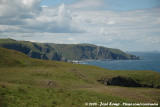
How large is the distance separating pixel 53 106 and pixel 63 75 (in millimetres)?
26428

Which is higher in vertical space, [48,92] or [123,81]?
[48,92]

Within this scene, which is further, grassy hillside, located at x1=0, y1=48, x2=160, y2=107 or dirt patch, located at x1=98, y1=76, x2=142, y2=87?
dirt patch, located at x1=98, y1=76, x2=142, y2=87

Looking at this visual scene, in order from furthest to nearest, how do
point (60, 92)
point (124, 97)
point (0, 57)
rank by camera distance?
point (0, 57)
point (124, 97)
point (60, 92)

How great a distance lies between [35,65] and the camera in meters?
57.8

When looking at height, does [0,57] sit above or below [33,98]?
above

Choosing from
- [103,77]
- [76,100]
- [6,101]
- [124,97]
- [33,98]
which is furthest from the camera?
[103,77]

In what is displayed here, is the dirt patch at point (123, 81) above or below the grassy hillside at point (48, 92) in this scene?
below

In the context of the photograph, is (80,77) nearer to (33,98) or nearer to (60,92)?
(60,92)

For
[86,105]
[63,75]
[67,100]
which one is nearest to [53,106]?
[67,100]

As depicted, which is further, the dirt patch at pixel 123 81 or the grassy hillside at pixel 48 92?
the dirt patch at pixel 123 81

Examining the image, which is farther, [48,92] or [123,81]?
[123,81]

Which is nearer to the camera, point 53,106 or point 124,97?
point 53,106

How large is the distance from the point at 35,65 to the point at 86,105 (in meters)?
36.8

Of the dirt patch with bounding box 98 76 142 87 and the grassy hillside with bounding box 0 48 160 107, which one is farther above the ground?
the grassy hillside with bounding box 0 48 160 107
